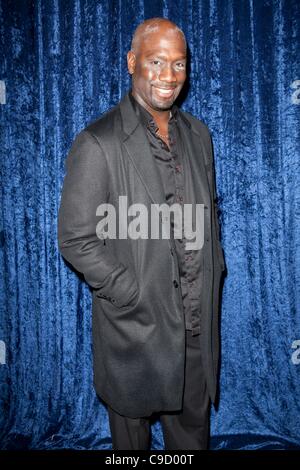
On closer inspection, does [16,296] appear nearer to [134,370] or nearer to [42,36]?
[134,370]

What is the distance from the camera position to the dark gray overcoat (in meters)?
1.59

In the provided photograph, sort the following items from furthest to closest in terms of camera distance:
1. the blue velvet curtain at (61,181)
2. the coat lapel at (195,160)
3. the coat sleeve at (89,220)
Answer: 1. the blue velvet curtain at (61,181)
2. the coat lapel at (195,160)
3. the coat sleeve at (89,220)

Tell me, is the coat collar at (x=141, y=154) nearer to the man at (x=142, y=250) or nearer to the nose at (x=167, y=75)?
the man at (x=142, y=250)

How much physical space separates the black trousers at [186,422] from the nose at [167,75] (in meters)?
0.95

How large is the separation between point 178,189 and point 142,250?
0.28 meters

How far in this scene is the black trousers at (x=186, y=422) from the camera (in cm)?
179

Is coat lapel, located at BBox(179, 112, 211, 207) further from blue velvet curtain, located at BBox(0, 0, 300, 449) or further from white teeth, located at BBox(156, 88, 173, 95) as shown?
blue velvet curtain, located at BBox(0, 0, 300, 449)

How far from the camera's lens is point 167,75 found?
162 centimetres

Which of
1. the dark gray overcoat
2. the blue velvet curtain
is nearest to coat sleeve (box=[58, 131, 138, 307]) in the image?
the dark gray overcoat

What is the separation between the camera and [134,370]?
1683 mm

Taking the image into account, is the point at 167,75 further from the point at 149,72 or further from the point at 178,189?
the point at 178,189

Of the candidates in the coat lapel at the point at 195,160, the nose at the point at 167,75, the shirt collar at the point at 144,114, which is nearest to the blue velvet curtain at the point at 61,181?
the coat lapel at the point at 195,160

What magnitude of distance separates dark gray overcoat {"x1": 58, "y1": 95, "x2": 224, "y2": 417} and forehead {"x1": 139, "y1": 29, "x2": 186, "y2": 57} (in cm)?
21
